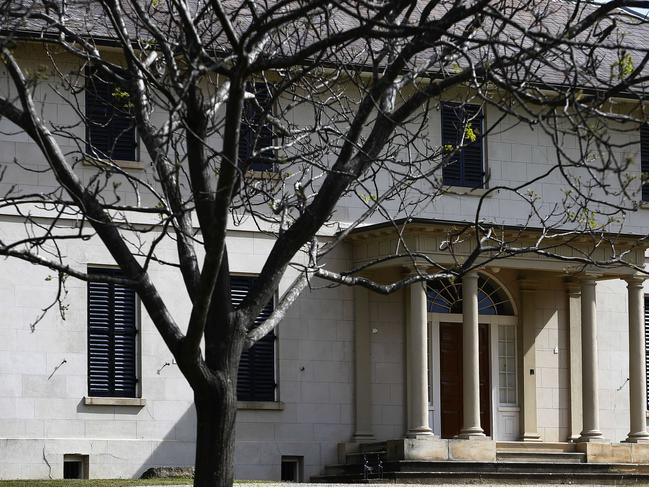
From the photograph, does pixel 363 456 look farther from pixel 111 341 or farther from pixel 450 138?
pixel 450 138

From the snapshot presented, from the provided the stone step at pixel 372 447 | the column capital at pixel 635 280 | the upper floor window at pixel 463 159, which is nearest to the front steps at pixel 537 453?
the stone step at pixel 372 447

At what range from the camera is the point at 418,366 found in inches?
995

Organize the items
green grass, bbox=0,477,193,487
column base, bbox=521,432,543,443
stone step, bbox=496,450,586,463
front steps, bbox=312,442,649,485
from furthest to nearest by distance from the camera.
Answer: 1. column base, bbox=521,432,543,443
2. stone step, bbox=496,450,586,463
3. front steps, bbox=312,442,649,485
4. green grass, bbox=0,477,193,487

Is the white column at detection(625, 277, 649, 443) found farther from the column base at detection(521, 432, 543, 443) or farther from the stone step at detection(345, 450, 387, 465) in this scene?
the stone step at detection(345, 450, 387, 465)

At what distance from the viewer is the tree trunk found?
42.9ft

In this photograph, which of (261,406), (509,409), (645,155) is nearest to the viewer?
(261,406)

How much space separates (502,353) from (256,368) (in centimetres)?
520

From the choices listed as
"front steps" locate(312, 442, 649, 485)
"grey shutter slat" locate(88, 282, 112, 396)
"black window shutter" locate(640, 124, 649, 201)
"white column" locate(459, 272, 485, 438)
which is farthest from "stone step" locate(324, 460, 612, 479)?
"black window shutter" locate(640, 124, 649, 201)

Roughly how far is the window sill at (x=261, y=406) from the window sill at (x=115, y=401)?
184 cm

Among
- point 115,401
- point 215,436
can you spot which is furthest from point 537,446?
point 215,436

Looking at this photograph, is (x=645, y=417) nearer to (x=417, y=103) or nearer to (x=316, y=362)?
(x=316, y=362)

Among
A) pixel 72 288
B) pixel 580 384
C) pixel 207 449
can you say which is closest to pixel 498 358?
pixel 580 384

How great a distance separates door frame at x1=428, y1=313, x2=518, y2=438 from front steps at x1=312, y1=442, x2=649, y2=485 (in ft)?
4.21

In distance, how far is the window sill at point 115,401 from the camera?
24250mm
